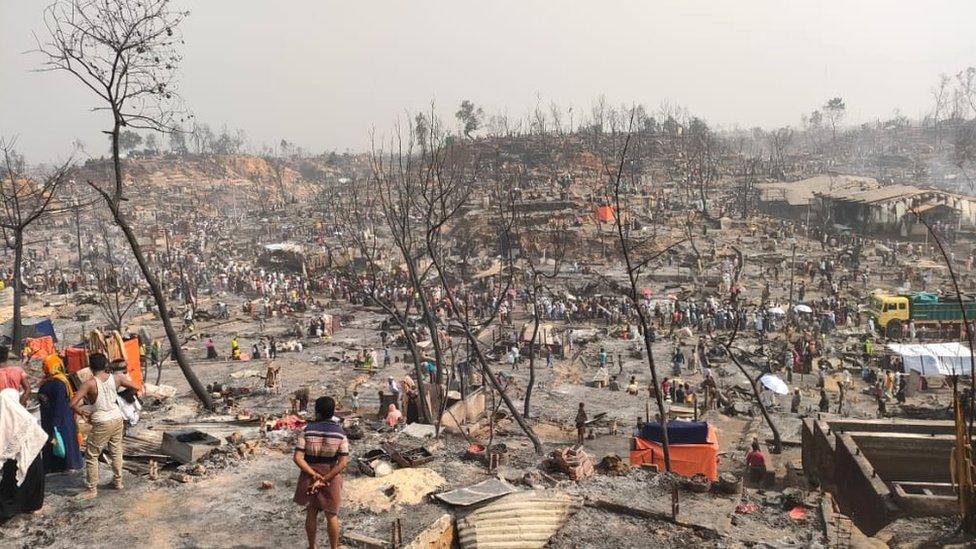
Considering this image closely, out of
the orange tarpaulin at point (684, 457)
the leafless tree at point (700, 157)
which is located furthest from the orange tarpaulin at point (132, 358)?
the leafless tree at point (700, 157)

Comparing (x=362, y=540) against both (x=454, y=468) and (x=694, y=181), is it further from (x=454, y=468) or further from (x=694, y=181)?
(x=694, y=181)

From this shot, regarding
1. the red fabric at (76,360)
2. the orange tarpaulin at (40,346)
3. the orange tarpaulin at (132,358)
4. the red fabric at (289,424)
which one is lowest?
the orange tarpaulin at (40,346)

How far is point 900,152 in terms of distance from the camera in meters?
85.9

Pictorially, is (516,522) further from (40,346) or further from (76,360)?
(40,346)

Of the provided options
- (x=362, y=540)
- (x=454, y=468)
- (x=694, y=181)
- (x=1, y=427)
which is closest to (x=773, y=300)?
(x=454, y=468)

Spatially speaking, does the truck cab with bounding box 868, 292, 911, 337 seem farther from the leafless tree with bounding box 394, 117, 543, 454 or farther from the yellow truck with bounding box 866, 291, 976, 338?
the leafless tree with bounding box 394, 117, 543, 454

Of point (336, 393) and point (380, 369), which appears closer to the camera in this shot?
point (336, 393)

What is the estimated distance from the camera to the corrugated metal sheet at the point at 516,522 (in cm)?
613

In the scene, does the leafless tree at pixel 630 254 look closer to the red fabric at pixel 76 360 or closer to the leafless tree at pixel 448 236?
the leafless tree at pixel 448 236

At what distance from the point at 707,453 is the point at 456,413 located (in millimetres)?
5174

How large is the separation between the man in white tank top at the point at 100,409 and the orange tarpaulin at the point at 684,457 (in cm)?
758

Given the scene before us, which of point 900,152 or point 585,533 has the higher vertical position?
point 900,152

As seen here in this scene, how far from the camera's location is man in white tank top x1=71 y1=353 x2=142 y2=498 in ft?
19.6

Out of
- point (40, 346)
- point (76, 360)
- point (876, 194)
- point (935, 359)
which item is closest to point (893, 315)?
point (935, 359)
